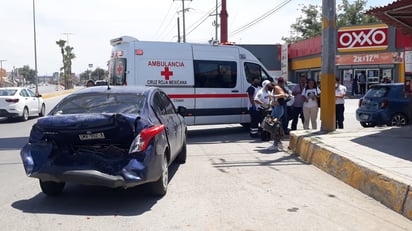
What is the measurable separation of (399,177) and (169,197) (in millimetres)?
3039

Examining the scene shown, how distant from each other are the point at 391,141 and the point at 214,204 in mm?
4816

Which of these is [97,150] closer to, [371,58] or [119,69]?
[119,69]

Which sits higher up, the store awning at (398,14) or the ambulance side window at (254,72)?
the store awning at (398,14)

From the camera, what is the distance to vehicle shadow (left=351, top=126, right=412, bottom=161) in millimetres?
7781

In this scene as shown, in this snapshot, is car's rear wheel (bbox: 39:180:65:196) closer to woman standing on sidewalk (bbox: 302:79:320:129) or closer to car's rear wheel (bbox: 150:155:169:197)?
car's rear wheel (bbox: 150:155:169:197)

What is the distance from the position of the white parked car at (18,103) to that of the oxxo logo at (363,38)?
71.9 feet

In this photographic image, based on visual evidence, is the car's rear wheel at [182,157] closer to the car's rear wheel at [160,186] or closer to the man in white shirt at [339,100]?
the car's rear wheel at [160,186]

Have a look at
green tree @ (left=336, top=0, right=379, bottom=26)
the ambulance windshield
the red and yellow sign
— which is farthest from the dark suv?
green tree @ (left=336, top=0, right=379, bottom=26)

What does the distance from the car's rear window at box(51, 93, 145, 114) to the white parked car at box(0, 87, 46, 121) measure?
12.4 meters

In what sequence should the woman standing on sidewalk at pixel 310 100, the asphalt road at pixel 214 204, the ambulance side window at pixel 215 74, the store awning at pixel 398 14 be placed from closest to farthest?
1. the asphalt road at pixel 214 204
2. the store awning at pixel 398 14
3. the woman standing on sidewalk at pixel 310 100
4. the ambulance side window at pixel 215 74

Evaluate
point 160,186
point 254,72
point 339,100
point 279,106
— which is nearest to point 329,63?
point 279,106

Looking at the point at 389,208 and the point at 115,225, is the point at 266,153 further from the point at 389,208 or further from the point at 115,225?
the point at 115,225

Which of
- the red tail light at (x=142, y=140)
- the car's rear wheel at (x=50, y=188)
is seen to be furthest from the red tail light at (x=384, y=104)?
the car's rear wheel at (x=50, y=188)

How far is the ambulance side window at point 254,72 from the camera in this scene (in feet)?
43.4
